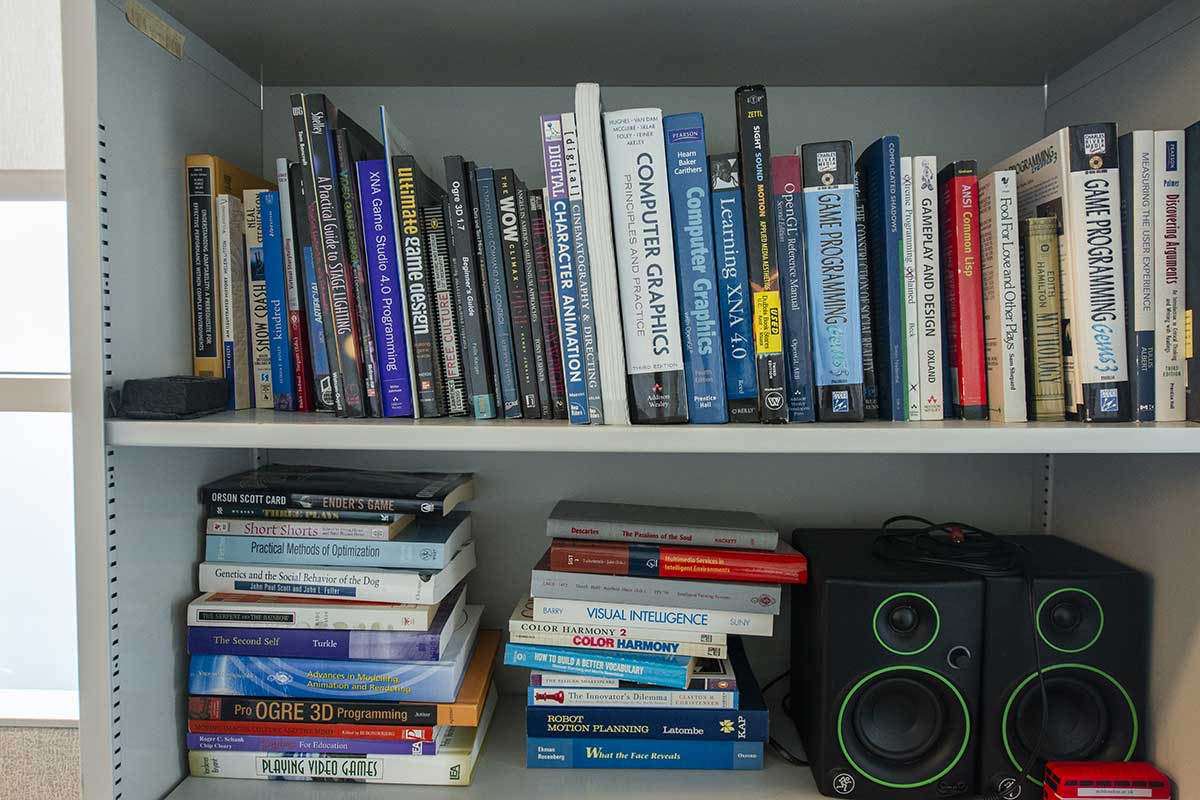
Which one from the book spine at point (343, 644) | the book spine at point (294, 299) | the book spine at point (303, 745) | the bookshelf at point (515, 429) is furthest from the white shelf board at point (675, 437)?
the book spine at point (303, 745)

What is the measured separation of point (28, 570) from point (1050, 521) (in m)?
1.84

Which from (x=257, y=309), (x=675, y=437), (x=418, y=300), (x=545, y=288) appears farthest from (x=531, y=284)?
(x=257, y=309)

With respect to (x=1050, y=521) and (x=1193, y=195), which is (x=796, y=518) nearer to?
(x=1050, y=521)

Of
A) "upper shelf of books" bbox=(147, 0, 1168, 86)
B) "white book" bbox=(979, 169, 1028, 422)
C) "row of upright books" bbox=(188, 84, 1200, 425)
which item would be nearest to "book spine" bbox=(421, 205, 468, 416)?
"row of upright books" bbox=(188, 84, 1200, 425)

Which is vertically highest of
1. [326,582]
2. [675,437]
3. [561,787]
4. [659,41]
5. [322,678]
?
[659,41]

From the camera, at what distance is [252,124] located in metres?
1.00

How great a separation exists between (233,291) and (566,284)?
40 cm

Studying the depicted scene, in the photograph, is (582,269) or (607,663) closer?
(582,269)

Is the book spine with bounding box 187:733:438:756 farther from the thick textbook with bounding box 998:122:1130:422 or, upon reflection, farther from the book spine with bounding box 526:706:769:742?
the thick textbook with bounding box 998:122:1130:422

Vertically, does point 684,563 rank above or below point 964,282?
below

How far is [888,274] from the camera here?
76cm

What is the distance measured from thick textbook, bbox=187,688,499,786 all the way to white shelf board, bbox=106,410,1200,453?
385 mm

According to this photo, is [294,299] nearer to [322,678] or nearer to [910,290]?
[322,678]

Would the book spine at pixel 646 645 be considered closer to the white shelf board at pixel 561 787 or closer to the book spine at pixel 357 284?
the white shelf board at pixel 561 787
